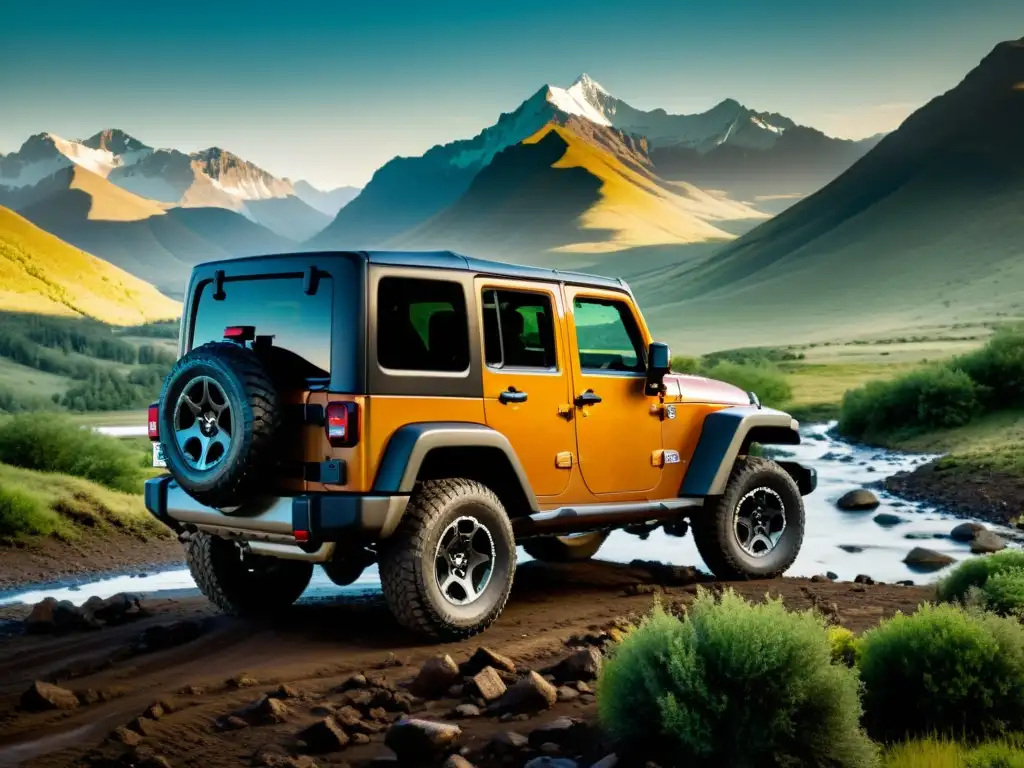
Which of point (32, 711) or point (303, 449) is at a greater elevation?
point (303, 449)

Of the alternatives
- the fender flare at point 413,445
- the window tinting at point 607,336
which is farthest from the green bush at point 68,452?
the fender flare at point 413,445

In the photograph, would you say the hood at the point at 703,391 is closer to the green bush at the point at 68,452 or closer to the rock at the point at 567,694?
the rock at the point at 567,694

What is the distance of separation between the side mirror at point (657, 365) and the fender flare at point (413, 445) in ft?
6.44

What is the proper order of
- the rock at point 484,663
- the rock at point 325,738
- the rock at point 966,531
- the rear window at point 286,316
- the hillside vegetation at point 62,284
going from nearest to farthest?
1. the rock at point 325,738
2. the rock at point 484,663
3. the rear window at point 286,316
4. the rock at point 966,531
5. the hillside vegetation at point 62,284

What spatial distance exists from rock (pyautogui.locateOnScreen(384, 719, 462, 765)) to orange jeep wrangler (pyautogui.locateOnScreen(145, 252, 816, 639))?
1.77 m

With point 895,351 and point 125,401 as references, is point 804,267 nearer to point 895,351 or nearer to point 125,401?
point 895,351

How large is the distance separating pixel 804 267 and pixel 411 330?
18024cm

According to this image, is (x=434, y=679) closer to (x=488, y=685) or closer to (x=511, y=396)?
(x=488, y=685)

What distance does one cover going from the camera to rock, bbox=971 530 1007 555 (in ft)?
49.6

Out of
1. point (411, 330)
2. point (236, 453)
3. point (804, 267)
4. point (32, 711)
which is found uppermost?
point (804, 267)

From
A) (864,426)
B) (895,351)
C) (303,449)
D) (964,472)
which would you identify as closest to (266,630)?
(303,449)

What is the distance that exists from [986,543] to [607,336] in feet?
27.3

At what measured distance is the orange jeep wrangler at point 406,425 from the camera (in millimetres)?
7195

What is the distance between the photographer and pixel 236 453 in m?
7.04
